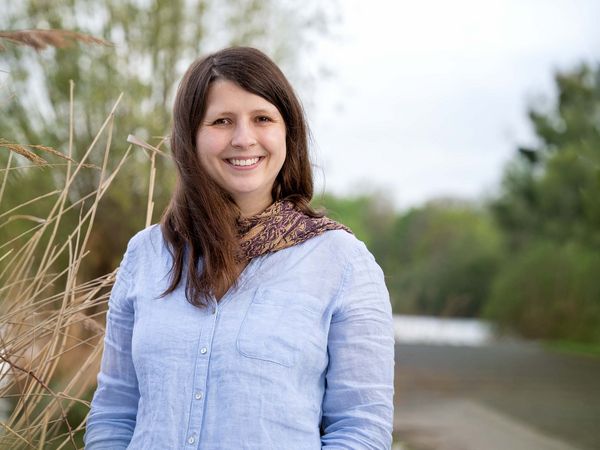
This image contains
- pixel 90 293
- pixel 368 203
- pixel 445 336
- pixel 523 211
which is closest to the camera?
pixel 90 293

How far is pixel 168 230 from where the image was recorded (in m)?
1.92

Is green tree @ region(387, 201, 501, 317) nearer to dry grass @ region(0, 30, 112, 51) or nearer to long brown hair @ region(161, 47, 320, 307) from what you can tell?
dry grass @ region(0, 30, 112, 51)

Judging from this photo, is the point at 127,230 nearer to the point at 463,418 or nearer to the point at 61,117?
the point at 61,117

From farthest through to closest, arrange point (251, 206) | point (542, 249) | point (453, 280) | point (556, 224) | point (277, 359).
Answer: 1. point (453, 280)
2. point (556, 224)
3. point (542, 249)
4. point (251, 206)
5. point (277, 359)

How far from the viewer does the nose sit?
1802 mm

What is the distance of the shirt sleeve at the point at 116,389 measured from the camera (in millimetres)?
1835

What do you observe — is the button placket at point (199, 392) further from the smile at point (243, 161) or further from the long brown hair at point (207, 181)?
the smile at point (243, 161)

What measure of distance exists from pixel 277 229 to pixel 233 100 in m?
0.27

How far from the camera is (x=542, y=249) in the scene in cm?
1733

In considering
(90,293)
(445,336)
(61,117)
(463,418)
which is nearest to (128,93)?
(61,117)

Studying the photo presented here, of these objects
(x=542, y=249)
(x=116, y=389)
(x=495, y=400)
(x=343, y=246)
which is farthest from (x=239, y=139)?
(x=542, y=249)

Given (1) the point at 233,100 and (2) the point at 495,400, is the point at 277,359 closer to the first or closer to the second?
(1) the point at 233,100

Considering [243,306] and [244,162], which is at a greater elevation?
[244,162]

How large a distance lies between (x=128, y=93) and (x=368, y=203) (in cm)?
4079
